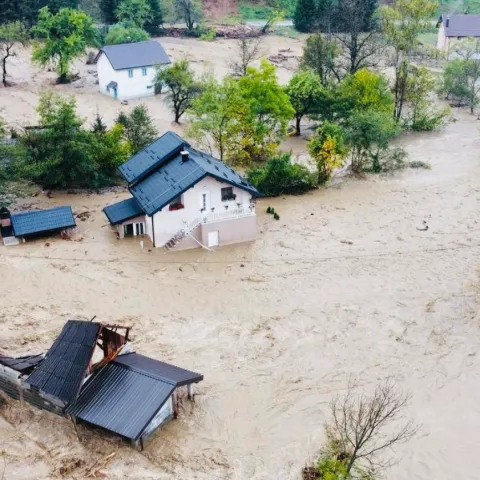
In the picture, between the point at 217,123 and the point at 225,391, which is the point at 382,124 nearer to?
the point at 217,123

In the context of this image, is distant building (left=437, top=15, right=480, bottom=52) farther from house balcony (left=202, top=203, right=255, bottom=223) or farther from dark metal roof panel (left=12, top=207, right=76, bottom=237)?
dark metal roof panel (left=12, top=207, right=76, bottom=237)

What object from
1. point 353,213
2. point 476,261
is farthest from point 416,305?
point 353,213

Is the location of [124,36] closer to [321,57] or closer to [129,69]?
[129,69]

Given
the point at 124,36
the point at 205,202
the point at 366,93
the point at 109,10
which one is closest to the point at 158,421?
the point at 205,202

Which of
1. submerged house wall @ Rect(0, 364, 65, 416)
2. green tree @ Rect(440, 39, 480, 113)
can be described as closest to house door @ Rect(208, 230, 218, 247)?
submerged house wall @ Rect(0, 364, 65, 416)

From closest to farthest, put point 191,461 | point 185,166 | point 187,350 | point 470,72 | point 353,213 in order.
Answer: point 191,461 → point 187,350 → point 185,166 → point 353,213 → point 470,72

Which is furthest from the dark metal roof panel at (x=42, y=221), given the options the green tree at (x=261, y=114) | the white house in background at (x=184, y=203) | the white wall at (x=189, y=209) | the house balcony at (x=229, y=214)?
the green tree at (x=261, y=114)

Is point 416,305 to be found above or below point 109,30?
below
